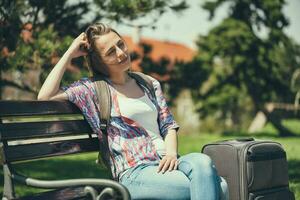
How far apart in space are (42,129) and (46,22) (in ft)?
18.1

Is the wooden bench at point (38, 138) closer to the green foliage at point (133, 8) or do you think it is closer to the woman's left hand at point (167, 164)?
the woman's left hand at point (167, 164)

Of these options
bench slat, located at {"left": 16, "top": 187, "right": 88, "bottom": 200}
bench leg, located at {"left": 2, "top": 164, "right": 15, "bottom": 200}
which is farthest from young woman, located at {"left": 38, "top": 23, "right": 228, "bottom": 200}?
bench leg, located at {"left": 2, "top": 164, "right": 15, "bottom": 200}

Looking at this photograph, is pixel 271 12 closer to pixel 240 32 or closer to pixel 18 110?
pixel 240 32

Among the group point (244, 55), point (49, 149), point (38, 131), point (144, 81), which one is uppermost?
point (144, 81)

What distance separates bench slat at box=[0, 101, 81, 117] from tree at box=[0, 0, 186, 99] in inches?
152

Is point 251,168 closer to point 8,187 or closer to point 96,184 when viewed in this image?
point 96,184

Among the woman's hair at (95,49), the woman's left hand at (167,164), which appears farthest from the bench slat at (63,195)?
the woman's hair at (95,49)

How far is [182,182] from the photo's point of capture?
3057 millimetres

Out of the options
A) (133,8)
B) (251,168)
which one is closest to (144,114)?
(251,168)

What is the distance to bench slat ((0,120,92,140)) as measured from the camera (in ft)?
9.84

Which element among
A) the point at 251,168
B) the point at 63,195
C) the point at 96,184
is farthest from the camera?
the point at 251,168

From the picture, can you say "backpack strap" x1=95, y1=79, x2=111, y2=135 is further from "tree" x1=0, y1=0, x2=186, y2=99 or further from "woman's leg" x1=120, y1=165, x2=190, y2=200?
"tree" x1=0, y1=0, x2=186, y2=99

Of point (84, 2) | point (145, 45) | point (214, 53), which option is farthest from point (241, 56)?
point (84, 2)

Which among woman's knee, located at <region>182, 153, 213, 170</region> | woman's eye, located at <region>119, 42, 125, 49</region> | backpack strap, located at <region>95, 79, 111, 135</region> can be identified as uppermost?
woman's eye, located at <region>119, 42, 125, 49</region>
